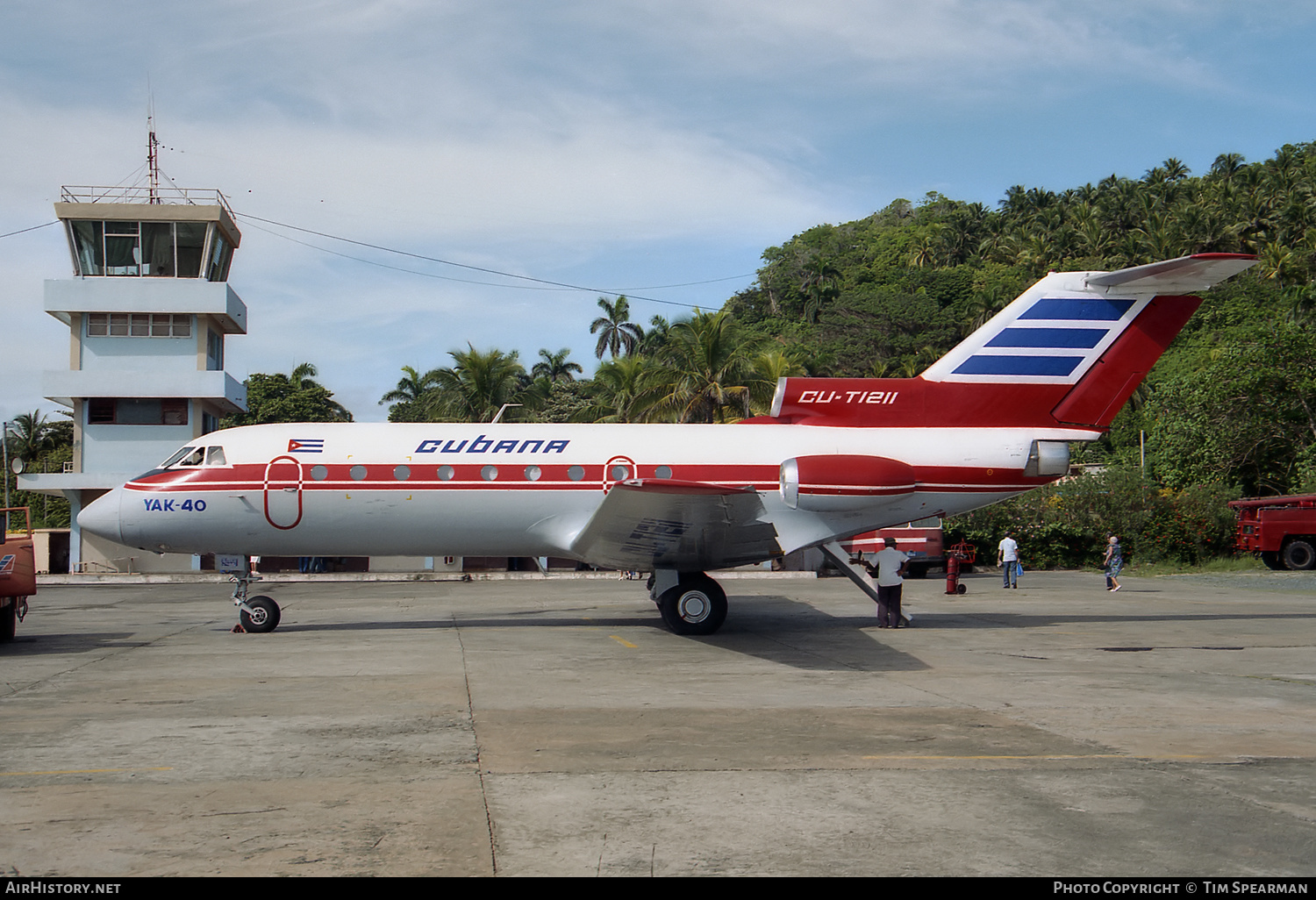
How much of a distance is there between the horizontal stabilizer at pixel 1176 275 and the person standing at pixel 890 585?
5.42 meters

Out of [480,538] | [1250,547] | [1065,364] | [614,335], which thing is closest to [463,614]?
[480,538]

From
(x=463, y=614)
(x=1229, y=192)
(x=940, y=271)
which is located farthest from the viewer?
(x=940, y=271)

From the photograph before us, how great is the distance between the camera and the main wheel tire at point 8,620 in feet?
48.9

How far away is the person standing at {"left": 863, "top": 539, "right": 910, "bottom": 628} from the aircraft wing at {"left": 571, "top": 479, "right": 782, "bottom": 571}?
205 cm

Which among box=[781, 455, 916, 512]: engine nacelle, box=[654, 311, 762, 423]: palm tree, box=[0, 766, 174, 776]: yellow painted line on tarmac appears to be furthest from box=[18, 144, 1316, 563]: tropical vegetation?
box=[0, 766, 174, 776]: yellow painted line on tarmac

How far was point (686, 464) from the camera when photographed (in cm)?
1636

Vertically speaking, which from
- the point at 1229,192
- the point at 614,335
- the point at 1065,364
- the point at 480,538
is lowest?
the point at 480,538

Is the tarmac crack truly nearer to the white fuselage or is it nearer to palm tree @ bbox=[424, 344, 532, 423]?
the white fuselage

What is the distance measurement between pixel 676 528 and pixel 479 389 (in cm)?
2806

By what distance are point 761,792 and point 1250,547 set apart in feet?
100.0

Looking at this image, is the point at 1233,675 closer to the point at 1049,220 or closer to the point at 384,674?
the point at 384,674

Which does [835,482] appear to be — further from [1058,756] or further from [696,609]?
[1058,756]

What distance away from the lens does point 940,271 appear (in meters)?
70.0

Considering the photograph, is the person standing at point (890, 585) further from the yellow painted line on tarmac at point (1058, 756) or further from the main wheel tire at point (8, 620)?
the main wheel tire at point (8, 620)
